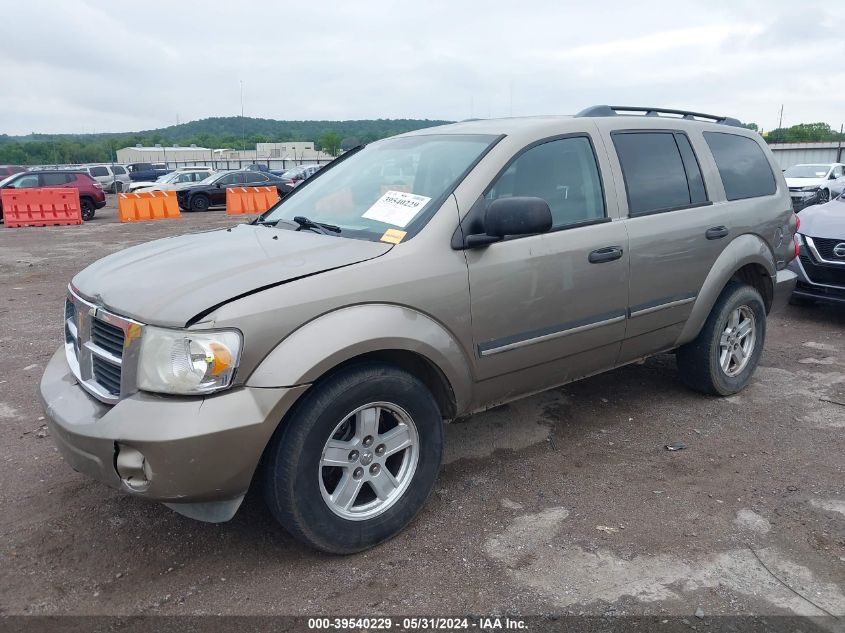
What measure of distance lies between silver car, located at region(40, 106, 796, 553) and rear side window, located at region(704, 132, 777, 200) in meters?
0.07

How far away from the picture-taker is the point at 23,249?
43.4 ft

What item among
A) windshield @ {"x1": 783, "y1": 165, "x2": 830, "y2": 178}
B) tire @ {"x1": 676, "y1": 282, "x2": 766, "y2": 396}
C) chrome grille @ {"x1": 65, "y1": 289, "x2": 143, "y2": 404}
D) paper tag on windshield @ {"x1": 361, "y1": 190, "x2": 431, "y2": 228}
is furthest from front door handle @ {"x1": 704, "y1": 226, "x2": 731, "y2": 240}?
windshield @ {"x1": 783, "y1": 165, "x2": 830, "y2": 178}

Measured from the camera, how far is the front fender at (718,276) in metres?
4.33

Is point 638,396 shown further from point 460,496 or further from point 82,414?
point 82,414

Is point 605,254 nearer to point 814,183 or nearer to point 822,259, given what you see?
point 822,259

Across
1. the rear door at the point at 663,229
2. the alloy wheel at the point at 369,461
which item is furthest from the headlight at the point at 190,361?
the rear door at the point at 663,229

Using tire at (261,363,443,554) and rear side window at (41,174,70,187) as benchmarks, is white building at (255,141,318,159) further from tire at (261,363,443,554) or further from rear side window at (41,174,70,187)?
tire at (261,363,443,554)

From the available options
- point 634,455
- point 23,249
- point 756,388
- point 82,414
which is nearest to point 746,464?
point 634,455

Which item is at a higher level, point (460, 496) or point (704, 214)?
point (704, 214)

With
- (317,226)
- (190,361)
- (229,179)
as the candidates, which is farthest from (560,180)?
(229,179)

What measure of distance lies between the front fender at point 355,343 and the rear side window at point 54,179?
65.3ft

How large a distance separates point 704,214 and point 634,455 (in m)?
1.62

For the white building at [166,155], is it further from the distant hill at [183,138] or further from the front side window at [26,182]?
the front side window at [26,182]

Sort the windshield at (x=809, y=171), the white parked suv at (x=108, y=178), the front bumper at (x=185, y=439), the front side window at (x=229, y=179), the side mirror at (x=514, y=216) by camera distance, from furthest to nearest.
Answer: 1. the white parked suv at (x=108, y=178)
2. the front side window at (x=229, y=179)
3. the windshield at (x=809, y=171)
4. the side mirror at (x=514, y=216)
5. the front bumper at (x=185, y=439)
